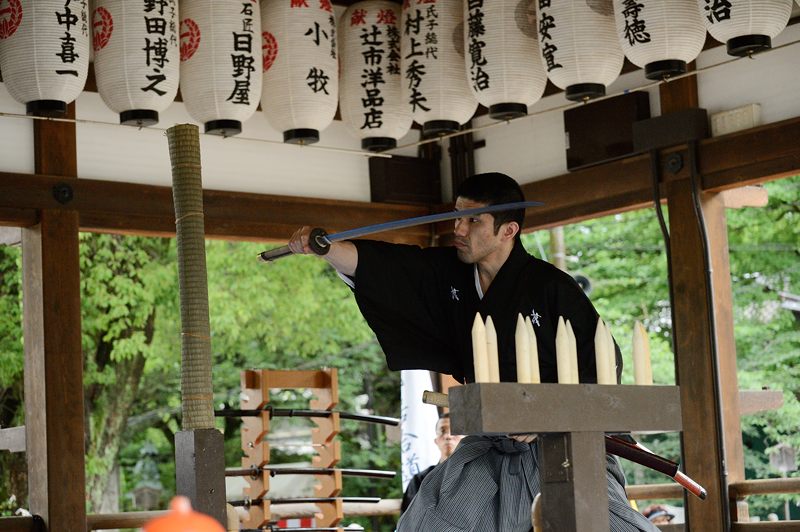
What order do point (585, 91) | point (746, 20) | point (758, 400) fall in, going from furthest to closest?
1. point (758, 400)
2. point (585, 91)
3. point (746, 20)

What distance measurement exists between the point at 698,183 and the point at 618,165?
0.59 metres

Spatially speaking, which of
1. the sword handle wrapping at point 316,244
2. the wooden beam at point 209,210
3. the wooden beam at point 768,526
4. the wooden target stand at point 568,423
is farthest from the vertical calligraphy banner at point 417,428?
the wooden target stand at point 568,423

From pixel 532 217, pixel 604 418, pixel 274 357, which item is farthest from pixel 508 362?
pixel 274 357

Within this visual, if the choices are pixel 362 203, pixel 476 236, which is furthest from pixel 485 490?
pixel 362 203

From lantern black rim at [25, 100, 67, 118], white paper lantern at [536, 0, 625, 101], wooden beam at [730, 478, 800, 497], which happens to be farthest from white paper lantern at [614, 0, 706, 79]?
lantern black rim at [25, 100, 67, 118]

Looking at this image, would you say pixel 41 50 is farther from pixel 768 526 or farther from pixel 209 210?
pixel 768 526

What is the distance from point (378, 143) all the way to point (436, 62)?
23.7 inches

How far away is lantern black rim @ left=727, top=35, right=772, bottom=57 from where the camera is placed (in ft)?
15.6

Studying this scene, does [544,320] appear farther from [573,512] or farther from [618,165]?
[618,165]

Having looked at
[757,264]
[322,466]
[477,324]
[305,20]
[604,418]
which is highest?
[305,20]

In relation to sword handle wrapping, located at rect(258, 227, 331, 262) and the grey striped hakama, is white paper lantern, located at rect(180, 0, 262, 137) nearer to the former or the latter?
sword handle wrapping, located at rect(258, 227, 331, 262)

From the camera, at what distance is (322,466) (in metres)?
6.85

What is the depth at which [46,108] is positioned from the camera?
17.1 ft

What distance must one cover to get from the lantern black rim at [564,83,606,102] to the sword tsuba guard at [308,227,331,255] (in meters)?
2.42
